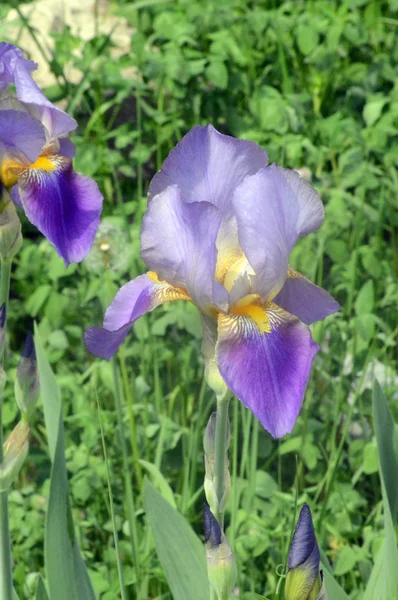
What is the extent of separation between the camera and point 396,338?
7.82 feet

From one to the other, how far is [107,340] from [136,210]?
5.13ft

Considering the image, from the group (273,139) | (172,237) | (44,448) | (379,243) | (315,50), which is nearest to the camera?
(172,237)

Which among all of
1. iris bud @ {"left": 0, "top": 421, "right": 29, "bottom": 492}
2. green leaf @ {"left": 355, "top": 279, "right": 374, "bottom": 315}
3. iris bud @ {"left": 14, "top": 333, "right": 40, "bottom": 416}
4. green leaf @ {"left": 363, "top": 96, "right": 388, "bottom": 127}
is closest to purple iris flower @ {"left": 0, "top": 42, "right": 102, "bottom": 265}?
iris bud @ {"left": 14, "top": 333, "right": 40, "bottom": 416}

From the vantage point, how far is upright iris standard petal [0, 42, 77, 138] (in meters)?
1.12

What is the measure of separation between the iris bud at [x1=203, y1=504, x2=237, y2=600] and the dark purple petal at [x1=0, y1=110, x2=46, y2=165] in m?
0.51

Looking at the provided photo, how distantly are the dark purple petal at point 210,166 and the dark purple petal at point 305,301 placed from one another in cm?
10

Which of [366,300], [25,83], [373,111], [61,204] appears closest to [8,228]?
[61,204]

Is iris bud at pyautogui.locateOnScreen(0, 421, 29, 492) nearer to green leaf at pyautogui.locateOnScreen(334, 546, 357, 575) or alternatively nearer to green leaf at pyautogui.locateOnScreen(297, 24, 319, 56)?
green leaf at pyautogui.locateOnScreen(334, 546, 357, 575)

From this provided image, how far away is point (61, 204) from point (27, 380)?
0.74 feet

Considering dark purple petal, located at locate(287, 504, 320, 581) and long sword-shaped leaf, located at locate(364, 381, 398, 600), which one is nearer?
dark purple petal, located at locate(287, 504, 320, 581)

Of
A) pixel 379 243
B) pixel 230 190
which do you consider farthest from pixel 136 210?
pixel 230 190

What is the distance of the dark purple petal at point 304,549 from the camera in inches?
33.3

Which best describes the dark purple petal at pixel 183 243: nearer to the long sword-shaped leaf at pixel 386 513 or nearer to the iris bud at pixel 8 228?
the iris bud at pixel 8 228

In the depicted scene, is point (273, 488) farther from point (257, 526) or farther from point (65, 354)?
point (65, 354)
